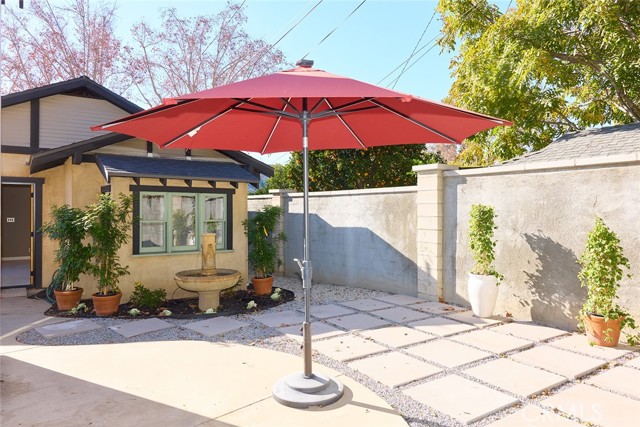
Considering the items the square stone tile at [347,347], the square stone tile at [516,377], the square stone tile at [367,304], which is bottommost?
the square stone tile at [367,304]

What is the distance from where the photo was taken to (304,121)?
12.2ft

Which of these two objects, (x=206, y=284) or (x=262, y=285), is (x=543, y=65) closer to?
(x=262, y=285)

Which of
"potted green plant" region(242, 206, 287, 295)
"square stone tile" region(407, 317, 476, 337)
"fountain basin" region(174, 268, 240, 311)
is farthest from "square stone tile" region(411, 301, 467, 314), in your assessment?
"fountain basin" region(174, 268, 240, 311)

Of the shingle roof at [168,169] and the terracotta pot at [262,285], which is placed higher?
the shingle roof at [168,169]

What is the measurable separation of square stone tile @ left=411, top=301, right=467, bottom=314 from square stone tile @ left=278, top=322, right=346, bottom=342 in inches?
78.3

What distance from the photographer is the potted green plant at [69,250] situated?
6965 millimetres

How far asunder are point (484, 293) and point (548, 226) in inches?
55.2

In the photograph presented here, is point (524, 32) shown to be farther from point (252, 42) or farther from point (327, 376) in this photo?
point (252, 42)

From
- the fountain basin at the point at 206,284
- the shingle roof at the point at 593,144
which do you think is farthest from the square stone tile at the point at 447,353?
the shingle roof at the point at 593,144

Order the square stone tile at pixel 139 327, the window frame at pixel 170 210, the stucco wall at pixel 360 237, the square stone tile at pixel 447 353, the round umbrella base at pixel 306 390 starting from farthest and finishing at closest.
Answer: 1. the stucco wall at pixel 360 237
2. the window frame at pixel 170 210
3. the square stone tile at pixel 139 327
4. the square stone tile at pixel 447 353
5. the round umbrella base at pixel 306 390

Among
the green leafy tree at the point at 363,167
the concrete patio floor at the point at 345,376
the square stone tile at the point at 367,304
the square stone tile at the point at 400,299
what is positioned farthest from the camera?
the green leafy tree at the point at 363,167

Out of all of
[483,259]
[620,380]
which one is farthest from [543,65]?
[620,380]

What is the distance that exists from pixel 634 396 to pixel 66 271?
8.09 m

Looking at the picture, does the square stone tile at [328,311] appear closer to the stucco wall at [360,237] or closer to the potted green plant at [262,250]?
the potted green plant at [262,250]
